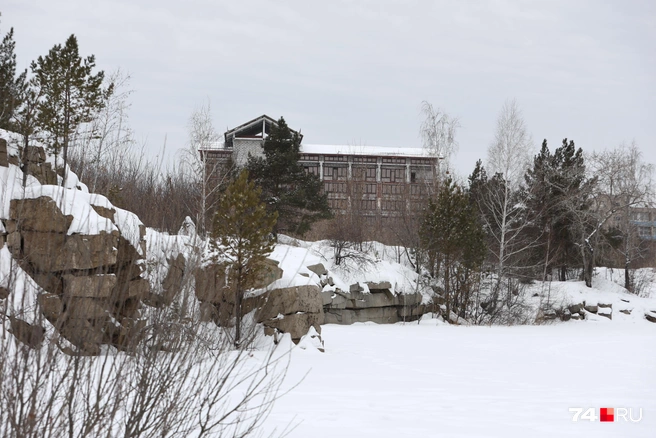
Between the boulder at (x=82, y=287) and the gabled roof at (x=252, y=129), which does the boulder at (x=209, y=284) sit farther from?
the gabled roof at (x=252, y=129)

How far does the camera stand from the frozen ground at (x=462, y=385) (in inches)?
251

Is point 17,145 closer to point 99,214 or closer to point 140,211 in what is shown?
point 99,214

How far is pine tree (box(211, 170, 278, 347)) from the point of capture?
11422 mm

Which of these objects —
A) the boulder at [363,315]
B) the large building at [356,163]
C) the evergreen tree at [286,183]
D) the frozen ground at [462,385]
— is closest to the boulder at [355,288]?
the boulder at [363,315]

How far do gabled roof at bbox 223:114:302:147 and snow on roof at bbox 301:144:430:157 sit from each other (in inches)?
182

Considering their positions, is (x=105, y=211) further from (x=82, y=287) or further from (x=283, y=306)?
(x=82, y=287)

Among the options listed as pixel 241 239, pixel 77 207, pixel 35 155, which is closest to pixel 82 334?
pixel 77 207

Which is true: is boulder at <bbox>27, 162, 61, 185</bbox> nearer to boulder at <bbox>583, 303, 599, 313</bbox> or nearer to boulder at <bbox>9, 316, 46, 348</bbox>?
boulder at <bbox>9, 316, 46, 348</bbox>

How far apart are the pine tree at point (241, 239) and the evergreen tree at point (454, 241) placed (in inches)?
456

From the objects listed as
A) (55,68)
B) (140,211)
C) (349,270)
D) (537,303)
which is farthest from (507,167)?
(55,68)

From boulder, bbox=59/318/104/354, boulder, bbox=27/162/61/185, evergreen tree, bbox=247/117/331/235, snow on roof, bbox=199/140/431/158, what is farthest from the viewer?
snow on roof, bbox=199/140/431/158

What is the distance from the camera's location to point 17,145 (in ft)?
35.1

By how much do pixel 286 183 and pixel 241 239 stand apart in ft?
54.7

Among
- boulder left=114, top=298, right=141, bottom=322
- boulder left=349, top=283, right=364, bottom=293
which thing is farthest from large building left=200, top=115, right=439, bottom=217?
boulder left=114, top=298, right=141, bottom=322
